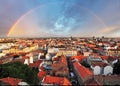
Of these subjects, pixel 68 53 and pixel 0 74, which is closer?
pixel 0 74

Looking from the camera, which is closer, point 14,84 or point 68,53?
point 14,84

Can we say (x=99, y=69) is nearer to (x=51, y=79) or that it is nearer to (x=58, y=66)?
(x=58, y=66)

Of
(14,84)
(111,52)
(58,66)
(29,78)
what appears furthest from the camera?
(111,52)

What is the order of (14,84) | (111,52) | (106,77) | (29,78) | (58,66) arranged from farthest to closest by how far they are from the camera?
(111,52) < (58,66) < (106,77) < (29,78) < (14,84)

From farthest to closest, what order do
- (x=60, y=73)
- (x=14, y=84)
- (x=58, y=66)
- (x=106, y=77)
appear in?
1. (x=58, y=66)
2. (x=60, y=73)
3. (x=106, y=77)
4. (x=14, y=84)

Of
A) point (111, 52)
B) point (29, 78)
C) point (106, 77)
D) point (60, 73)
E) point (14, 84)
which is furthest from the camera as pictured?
point (111, 52)

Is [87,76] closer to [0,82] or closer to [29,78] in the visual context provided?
[29,78]

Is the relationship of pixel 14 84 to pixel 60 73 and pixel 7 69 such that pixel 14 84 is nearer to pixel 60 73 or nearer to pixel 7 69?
pixel 7 69

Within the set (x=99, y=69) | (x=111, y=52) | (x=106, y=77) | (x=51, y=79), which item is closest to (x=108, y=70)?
(x=99, y=69)

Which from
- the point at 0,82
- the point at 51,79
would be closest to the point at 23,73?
the point at 51,79
